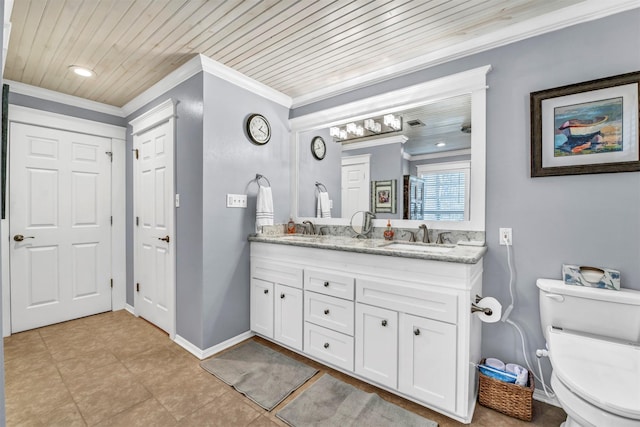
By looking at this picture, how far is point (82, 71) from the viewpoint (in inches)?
106

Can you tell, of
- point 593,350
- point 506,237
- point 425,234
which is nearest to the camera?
point 593,350

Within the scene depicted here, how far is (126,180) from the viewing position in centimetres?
358

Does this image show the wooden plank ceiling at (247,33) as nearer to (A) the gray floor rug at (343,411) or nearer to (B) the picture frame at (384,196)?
(B) the picture frame at (384,196)

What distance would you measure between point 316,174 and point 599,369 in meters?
2.41

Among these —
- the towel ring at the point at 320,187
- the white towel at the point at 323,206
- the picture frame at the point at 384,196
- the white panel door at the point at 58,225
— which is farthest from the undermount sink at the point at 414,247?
the white panel door at the point at 58,225

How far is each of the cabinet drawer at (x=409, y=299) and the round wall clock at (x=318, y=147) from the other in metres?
1.42

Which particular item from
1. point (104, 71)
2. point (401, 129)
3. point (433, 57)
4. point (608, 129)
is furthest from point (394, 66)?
point (104, 71)

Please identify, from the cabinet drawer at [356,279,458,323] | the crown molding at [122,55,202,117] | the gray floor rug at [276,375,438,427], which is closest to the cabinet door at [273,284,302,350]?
the gray floor rug at [276,375,438,427]

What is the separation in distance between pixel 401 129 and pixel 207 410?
2.40m

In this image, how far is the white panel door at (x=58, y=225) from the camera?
9.64ft

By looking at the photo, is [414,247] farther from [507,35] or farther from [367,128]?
[507,35]

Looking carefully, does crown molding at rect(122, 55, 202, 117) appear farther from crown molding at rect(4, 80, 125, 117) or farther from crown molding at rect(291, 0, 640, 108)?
crown molding at rect(291, 0, 640, 108)

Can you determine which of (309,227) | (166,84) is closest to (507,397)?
(309,227)

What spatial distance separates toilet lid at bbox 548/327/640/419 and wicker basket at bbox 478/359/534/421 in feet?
1.29
